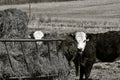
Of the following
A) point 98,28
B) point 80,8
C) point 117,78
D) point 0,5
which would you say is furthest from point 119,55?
point 0,5

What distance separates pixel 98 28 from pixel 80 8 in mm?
3547

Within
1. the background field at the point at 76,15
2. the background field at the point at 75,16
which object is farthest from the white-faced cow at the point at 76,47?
the background field at the point at 76,15

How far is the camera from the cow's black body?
10.2m

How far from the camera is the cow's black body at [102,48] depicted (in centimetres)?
1025

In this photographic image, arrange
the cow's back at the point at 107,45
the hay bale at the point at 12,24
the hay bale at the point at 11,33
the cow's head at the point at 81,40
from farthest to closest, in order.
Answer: the cow's back at the point at 107,45 → the cow's head at the point at 81,40 → the hay bale at the point at 12,24 → the hay bale at the point at 11,33

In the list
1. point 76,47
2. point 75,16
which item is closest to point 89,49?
point 76,47

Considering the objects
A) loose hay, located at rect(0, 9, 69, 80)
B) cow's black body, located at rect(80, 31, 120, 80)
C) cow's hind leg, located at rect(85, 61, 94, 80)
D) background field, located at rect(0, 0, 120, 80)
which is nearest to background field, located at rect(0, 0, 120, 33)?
background field, located at rect(0, 0, 120, 80)

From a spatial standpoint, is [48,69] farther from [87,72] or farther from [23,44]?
[87,72]

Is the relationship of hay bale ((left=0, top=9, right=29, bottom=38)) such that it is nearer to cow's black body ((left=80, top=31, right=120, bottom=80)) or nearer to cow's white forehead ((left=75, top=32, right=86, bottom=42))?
cow's white forehead ((left=75, top=32, right=86, bottom=42))

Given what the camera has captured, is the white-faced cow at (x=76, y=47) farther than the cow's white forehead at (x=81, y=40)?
No

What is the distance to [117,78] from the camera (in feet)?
34.3

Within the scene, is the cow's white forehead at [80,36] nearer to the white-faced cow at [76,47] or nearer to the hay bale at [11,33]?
the white-faced cow at [76,47]

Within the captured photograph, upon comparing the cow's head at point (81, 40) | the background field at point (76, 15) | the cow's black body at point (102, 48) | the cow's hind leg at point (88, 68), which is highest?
the cow's head at point (81, 40)

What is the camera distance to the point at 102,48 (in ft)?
34.6
